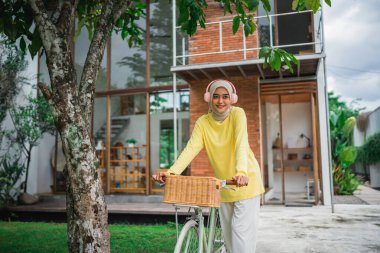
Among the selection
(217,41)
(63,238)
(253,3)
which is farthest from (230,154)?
(217,41)

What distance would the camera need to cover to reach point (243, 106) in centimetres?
887

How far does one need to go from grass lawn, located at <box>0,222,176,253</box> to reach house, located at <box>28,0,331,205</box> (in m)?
2.70

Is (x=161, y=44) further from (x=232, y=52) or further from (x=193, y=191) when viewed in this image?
(x=193, y=191)

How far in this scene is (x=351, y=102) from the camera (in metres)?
25.6

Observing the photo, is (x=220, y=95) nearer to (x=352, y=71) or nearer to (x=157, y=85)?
(x=157, y=85)

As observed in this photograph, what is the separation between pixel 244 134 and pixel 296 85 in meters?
6.55

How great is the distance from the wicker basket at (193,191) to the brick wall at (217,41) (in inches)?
271

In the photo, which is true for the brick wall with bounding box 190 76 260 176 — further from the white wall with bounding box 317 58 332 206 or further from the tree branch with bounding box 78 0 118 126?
the tree branch with bounding box 78 0 118 126

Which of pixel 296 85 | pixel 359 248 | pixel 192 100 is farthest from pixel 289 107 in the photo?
pixel 359 248

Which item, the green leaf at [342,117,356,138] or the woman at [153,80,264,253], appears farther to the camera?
the green leaf at [342,117,356,138]

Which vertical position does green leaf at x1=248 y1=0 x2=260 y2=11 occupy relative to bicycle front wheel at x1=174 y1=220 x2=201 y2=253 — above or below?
above

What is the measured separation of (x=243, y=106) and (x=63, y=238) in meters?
4.94

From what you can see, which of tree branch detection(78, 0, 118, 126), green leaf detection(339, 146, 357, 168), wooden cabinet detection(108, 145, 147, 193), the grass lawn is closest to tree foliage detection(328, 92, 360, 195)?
green leaf detection(339, 146, 357, 168)

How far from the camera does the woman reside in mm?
2711
